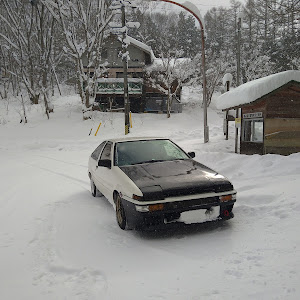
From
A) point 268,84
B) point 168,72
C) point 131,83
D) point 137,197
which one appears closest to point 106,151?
point 137,197

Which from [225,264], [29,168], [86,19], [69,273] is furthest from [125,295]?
[86,19]

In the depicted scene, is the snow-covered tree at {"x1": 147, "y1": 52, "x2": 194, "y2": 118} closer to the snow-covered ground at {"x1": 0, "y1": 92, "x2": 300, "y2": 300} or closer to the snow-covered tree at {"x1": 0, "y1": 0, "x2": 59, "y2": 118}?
the snow-covered tree at {"x1": 0, "y1": 0, "x2": 59, "y2": 118}

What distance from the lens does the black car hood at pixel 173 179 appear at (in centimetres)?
397

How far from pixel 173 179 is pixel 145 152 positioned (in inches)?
54.5

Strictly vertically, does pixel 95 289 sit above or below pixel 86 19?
below

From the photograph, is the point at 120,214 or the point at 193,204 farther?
A: the point at 120,214

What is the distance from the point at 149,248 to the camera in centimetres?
381

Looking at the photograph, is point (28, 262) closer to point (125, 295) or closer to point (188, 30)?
point (125, 295)

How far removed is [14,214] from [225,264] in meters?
3.84

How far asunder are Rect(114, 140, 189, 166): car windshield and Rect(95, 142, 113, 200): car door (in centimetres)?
24

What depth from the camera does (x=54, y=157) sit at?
13750 mm

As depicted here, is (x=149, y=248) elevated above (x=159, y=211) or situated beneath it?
situated beneath

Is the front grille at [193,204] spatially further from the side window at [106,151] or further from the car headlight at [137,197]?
the side window at [106,151]

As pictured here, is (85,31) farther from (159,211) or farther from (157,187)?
(159,211)
